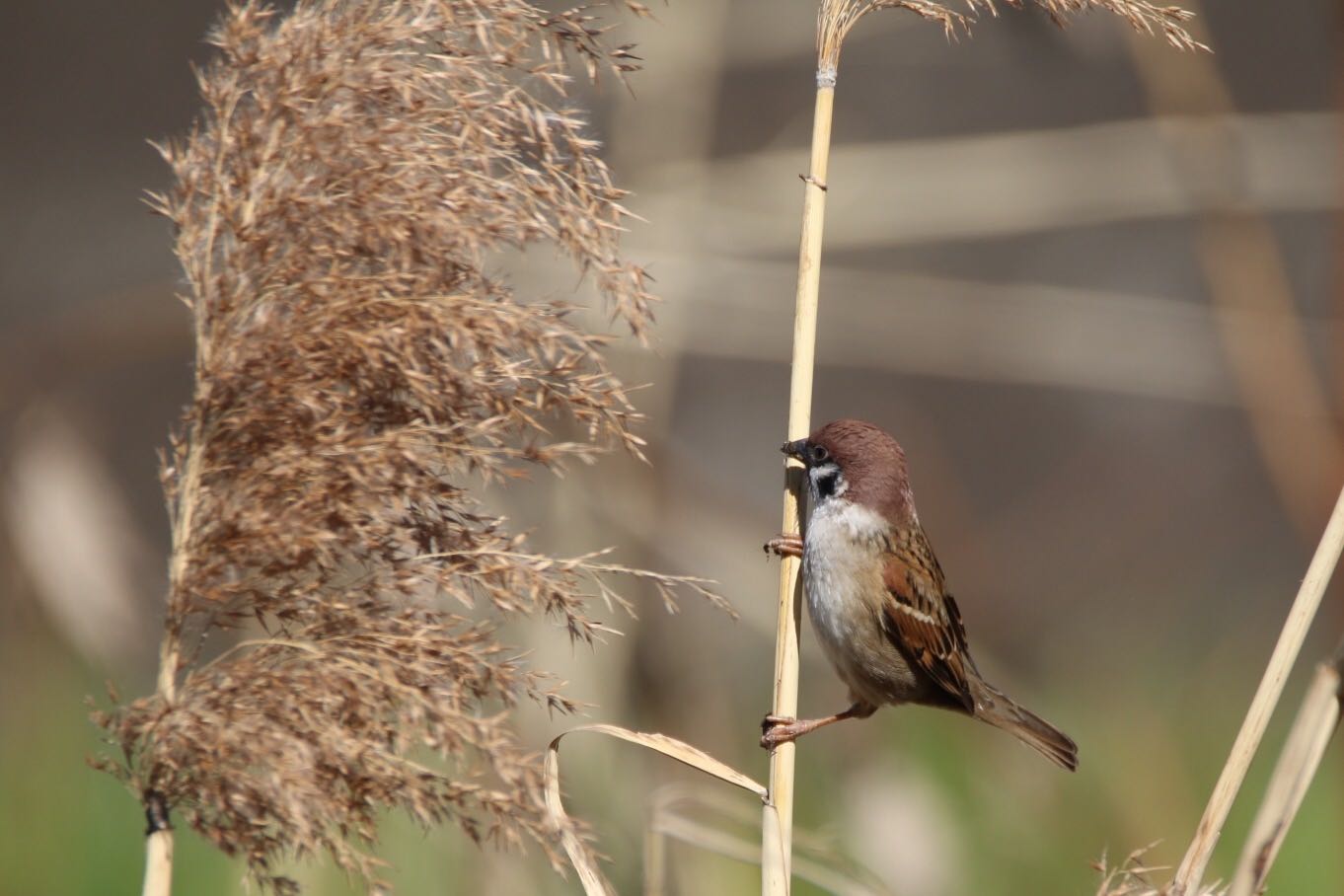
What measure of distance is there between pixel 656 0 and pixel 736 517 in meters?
1.35

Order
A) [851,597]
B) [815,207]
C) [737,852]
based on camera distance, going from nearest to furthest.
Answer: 1. [815,207]
2. [737,852]
3. [851,597]

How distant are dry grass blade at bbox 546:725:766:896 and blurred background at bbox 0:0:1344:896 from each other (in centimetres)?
39

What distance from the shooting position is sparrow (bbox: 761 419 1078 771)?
2227 mm

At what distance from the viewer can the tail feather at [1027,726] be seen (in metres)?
2.52

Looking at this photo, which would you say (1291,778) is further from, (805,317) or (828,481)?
(828,481)

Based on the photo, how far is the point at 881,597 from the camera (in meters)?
2.44

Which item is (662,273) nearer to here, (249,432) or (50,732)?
(50,732)

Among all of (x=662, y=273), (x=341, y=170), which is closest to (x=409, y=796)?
(x=341, y=170)

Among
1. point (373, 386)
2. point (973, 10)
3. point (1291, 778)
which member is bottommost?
point (1291, 778)

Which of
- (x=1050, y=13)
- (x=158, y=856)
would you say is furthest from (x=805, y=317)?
(x=158, y=856)

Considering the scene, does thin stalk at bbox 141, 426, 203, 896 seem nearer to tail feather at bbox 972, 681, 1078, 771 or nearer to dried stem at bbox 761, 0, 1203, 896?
dried stem at bbox 761, 0, 1203, 896

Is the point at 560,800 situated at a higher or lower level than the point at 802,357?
lower

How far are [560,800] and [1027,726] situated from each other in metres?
1.28

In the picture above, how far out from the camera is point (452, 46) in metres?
1.54
